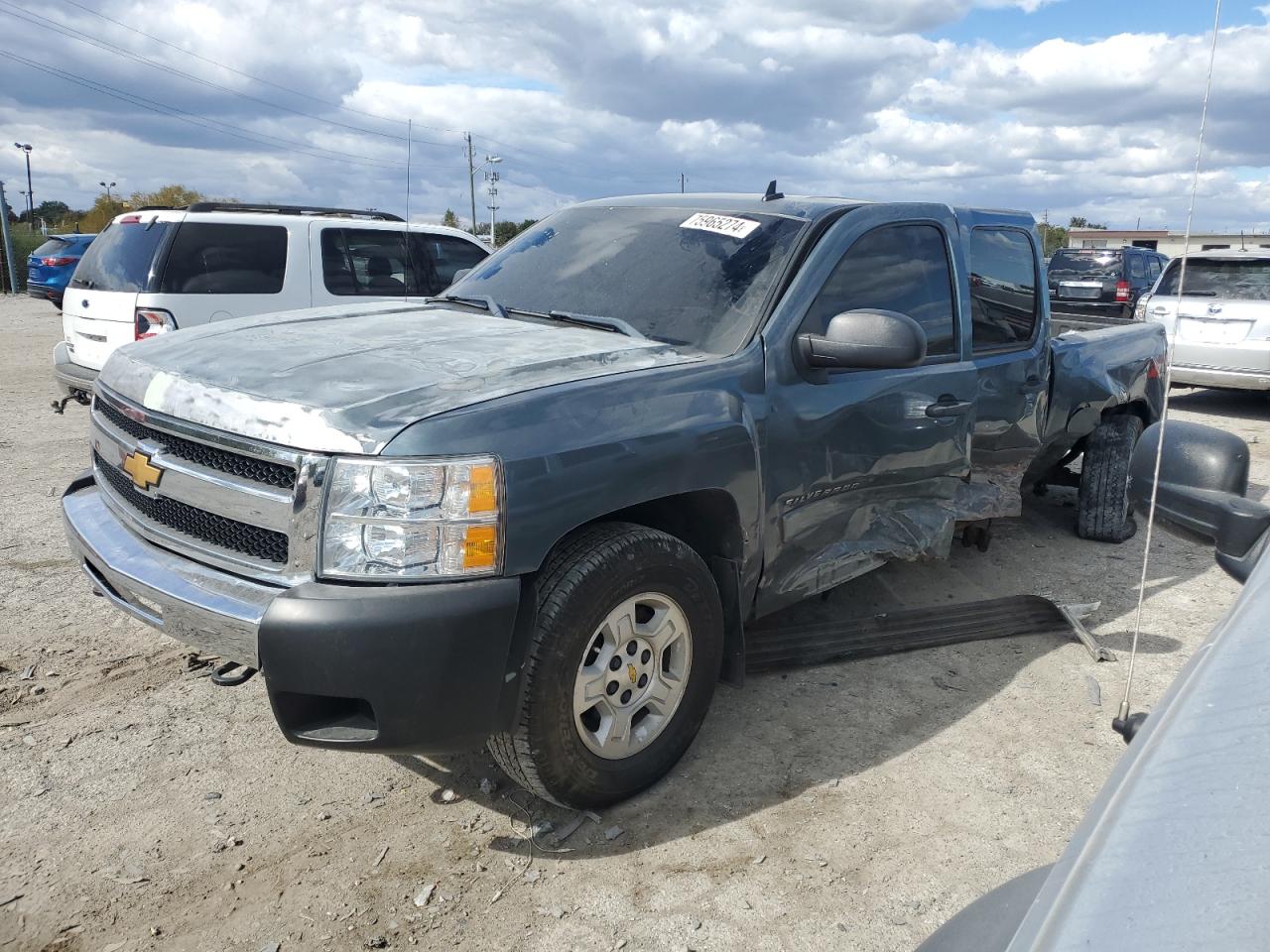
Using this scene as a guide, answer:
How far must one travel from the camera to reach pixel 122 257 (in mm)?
7582

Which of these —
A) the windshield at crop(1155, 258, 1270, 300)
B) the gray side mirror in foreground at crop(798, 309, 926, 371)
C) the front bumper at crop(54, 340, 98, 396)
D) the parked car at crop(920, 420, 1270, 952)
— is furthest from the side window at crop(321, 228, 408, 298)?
the windshield at crop(1155, 258, 1270, 300)

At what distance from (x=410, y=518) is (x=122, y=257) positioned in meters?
6.46

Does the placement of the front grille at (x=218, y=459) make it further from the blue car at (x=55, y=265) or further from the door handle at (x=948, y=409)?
the blue car at (x=55, y=265)

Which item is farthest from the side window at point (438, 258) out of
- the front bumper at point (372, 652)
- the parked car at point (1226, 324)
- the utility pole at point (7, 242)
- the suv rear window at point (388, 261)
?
the utility pole at point (7, 242)

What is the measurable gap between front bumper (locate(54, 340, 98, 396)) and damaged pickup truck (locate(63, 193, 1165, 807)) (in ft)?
14.9

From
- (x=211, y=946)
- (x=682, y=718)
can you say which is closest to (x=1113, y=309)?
(x=682, y=718)

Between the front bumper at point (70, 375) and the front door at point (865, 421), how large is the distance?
6.05 m

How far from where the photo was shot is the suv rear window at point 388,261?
838 centimetres

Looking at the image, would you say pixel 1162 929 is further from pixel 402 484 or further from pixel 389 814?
pixel 389 814

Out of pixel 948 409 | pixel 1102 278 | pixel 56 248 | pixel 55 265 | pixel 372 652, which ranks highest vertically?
pixel 56 248

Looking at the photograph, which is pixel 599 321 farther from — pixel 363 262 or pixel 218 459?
pixel 363 262

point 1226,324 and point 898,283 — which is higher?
point 898,283

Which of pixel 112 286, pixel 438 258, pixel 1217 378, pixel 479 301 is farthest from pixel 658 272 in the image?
pixel 1217 378

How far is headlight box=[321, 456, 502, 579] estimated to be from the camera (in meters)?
2.40
